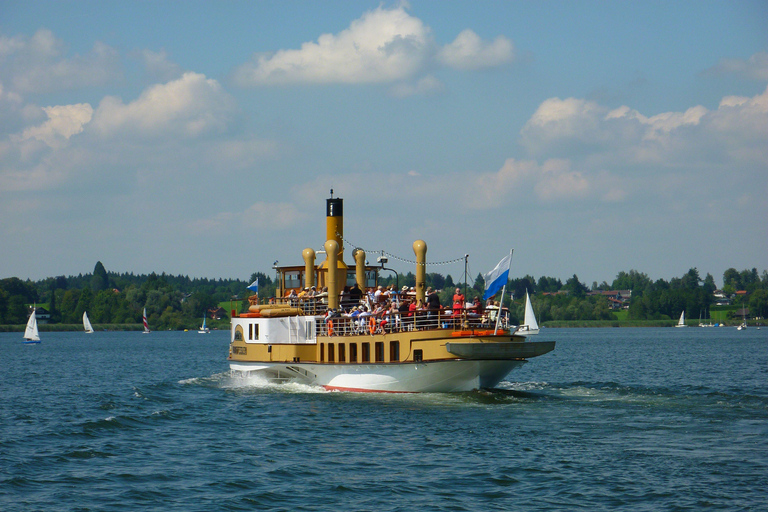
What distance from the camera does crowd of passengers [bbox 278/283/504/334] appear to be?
110 ft

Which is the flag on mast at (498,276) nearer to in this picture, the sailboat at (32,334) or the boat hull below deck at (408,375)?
the boat hull below deck at (408,375)

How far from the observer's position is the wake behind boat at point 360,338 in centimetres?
3250

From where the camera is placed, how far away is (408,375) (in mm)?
34188

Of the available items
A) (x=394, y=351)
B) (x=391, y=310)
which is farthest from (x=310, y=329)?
(x=394, y=351)

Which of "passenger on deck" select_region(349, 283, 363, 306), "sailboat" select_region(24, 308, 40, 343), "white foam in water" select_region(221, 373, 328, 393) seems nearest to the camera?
"white foam in water" select_region(221, 373, 328, 393)

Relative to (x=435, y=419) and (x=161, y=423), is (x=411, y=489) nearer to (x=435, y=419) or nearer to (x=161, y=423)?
(x=435, y=419)

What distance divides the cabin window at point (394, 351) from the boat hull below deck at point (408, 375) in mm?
417

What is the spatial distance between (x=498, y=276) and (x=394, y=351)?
578cm

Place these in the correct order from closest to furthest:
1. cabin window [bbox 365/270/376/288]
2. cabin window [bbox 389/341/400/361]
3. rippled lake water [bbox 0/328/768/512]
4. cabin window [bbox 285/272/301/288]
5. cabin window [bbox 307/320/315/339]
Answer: rippled lake water [bbox 0/328/768/512] < cabin window [bbox 389/341/400/361] < cabin window [bbox 307/320/315/339] < cabin window [bbox 365/270/376/288] < cabin window [bbox 285/272/301/288]

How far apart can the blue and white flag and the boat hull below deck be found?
2739 millimetres

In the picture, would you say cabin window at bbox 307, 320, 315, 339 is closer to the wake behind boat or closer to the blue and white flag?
the wake behind boat

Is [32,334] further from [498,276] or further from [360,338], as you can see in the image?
[498,276]

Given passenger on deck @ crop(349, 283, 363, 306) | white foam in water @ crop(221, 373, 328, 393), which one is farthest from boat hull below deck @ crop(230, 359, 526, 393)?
passenger on deck @ crop(349, 283, 363, 306)

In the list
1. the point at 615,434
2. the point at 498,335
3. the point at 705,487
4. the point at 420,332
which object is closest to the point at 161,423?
the point at 420,332
